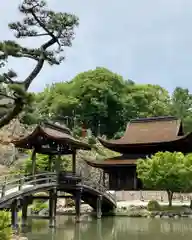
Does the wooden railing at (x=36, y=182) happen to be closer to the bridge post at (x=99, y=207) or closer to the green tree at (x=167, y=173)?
the bridge post at (x=99, y=207)

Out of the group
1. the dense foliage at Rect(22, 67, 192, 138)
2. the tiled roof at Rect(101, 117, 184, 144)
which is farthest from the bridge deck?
the dense foliage at Rect(22, 67, 192, 138)

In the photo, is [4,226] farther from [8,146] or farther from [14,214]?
[8,146]

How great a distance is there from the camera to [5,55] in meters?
10.2

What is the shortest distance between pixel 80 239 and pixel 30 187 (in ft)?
13.5

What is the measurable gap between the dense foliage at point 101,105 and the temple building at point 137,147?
12.1m

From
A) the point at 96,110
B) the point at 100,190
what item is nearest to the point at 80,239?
the point at 100,190

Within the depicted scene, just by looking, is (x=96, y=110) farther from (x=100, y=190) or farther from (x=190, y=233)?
(x=190, y=233)

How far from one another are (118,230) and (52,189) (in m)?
4.37

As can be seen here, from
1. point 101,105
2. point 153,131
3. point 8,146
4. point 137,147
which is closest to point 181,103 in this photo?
point 101,105

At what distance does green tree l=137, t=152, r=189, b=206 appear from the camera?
26.3 meters

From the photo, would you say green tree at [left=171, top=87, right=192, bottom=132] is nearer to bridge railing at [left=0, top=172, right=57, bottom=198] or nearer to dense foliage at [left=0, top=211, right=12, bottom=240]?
bridge railing at [left=0, top=172, right=57, bottom=198]

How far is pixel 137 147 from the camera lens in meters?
37.3

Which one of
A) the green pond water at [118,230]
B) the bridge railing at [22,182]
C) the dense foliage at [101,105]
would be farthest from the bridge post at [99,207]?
the dense foliage at [101,105]

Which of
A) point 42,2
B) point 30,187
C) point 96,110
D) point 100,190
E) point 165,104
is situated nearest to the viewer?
point 42,2
